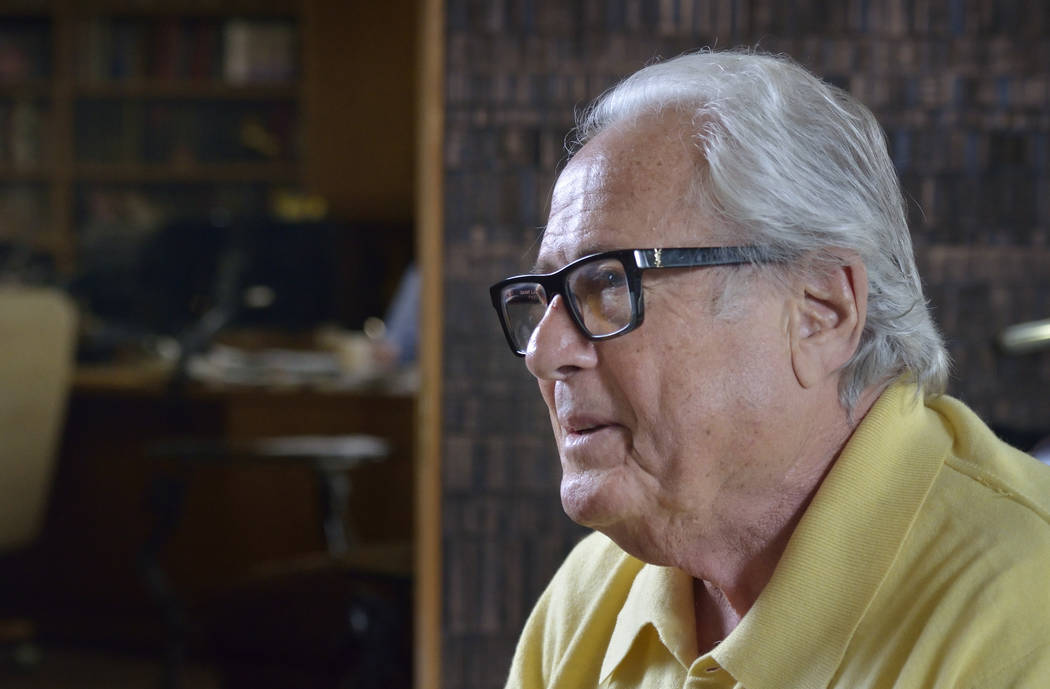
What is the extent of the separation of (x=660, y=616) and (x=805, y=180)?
1.19 feet

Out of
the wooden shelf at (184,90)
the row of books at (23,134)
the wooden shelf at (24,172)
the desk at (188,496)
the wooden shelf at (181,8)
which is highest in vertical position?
the wooden shelf at (181,8)

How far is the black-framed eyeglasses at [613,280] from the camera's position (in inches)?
37.3

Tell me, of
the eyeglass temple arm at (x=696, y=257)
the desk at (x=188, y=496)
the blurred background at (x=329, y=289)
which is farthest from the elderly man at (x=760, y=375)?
the desk at (x=188, y=496)

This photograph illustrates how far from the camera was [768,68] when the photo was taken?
1007mm

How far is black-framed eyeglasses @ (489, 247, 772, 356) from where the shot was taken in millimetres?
948

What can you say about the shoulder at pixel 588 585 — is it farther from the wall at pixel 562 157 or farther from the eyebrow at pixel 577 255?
the wall at pixel 562 157

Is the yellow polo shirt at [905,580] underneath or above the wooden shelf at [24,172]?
underneath

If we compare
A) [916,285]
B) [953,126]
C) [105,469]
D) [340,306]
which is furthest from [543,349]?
[340,306]

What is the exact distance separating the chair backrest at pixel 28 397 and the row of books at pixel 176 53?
2.64 metres

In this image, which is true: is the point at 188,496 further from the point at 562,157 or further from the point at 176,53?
the point at 176,53

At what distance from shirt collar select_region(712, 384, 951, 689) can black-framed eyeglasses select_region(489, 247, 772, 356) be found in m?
0.17

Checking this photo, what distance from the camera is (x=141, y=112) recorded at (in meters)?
6.08

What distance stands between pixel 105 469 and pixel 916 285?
11.8 feet

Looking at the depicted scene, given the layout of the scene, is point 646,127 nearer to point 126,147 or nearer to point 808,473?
point 808,473
